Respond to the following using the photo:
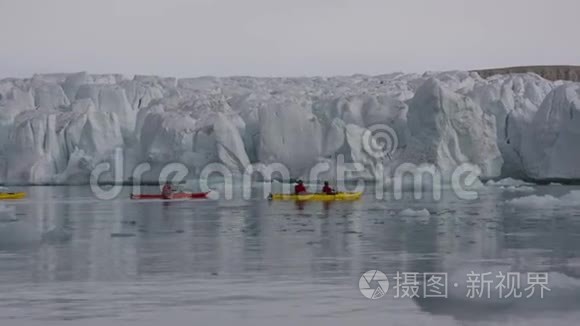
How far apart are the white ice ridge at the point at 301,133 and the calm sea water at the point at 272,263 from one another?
34.2 ft

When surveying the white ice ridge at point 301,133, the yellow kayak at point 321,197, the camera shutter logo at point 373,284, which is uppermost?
the white ice ridge at point 301,133

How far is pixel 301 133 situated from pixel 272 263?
2417 centimetres

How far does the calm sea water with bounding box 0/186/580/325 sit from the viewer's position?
787cm

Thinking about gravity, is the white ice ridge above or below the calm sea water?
above

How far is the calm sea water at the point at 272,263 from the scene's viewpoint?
7871 mm

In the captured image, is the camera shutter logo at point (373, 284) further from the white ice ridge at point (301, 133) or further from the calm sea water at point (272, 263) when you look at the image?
the white ice ridge at point (301, 133)

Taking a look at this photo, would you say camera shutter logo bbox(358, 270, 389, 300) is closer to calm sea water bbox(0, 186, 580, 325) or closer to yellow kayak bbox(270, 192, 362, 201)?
calm sea water bbox(0, 186, 580, 325)

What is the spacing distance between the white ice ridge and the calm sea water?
1043 centimetres

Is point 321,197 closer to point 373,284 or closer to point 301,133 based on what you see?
point 301,133

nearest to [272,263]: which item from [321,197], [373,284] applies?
[373,284]

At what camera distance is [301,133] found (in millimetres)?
35438

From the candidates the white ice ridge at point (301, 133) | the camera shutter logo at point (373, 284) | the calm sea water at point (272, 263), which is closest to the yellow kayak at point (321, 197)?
the calm sea water at point (272, 263)

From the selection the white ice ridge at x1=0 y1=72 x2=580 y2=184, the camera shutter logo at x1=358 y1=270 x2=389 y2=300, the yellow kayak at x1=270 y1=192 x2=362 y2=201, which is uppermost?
the white ice ridge at x1=0 y1=72 x2=580 y2=184

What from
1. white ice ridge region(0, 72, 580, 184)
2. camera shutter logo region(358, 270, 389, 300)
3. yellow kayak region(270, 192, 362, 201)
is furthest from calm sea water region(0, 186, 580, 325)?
white ice ridge region(0, 72, 580, 184)
